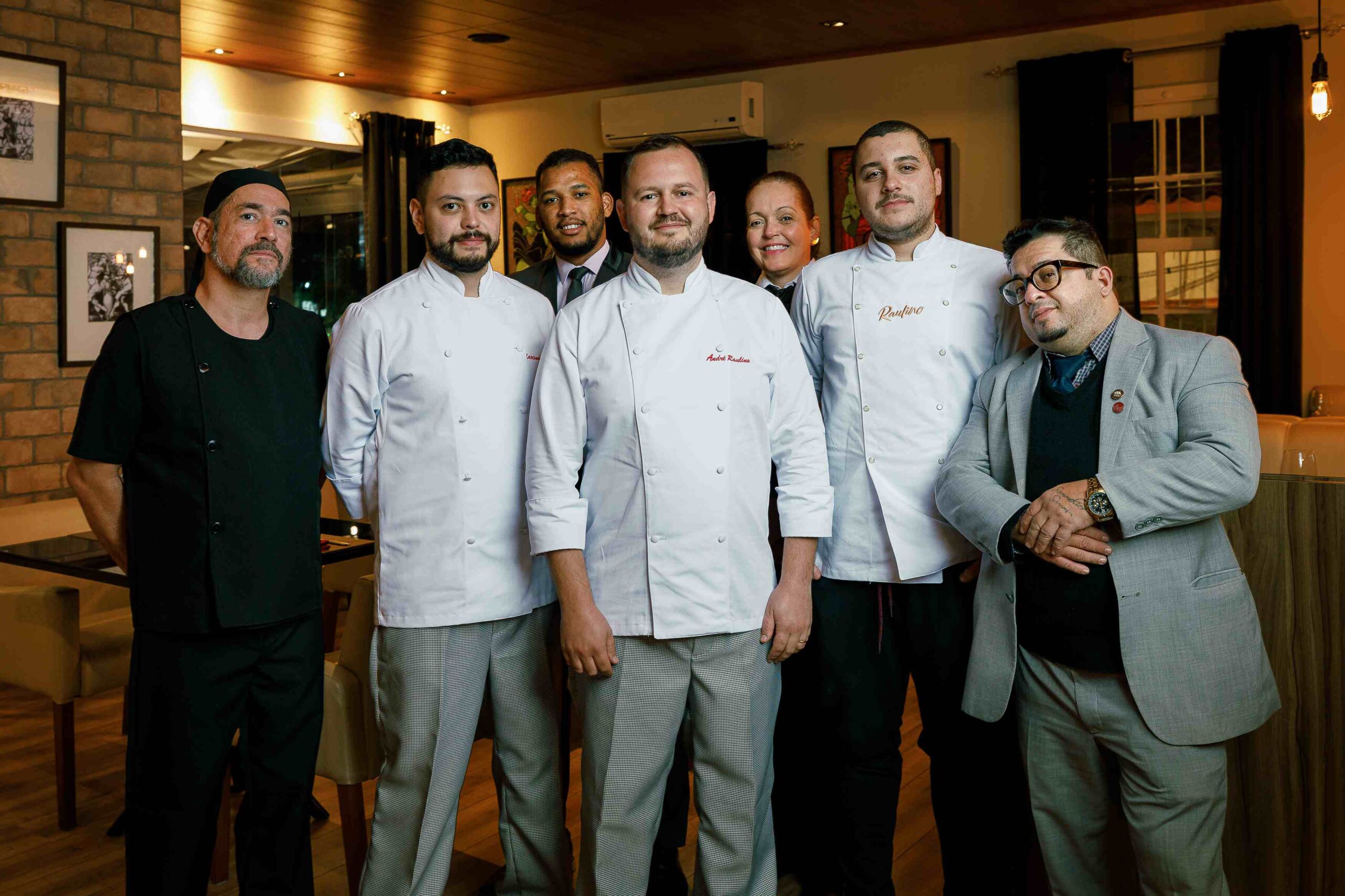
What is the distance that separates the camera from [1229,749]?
213 cm

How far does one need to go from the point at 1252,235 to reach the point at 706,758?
17.2 ft

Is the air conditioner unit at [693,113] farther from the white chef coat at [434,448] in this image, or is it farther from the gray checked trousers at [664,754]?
the gray checked trousers at [664,754]

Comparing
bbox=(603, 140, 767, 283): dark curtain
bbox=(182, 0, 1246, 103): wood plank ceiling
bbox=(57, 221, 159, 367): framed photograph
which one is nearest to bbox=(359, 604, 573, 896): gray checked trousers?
bbox=(57, 221, 159, 367): framed photograph

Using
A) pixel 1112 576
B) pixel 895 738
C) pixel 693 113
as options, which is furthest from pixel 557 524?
pixel 693 113

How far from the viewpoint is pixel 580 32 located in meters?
6.42

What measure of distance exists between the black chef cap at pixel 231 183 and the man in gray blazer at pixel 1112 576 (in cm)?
145

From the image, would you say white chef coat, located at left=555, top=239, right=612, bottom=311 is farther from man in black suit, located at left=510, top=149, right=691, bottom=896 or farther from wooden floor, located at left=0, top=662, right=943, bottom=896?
wooden floor, located at left=0, top=662, right=943, bottom=896

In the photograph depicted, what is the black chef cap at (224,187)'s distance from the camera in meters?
2.13

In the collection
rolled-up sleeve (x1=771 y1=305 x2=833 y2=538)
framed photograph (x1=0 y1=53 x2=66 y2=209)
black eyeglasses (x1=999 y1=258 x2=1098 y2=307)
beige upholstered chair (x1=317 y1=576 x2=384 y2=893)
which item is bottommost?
beige upholstered chair (x1=317 y1=576 x2=384 y2=893)

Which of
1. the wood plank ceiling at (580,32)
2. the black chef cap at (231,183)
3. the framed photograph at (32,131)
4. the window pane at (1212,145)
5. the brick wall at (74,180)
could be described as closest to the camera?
the black chef cap at (231,183)

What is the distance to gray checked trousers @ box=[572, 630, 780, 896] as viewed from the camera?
1.96 meters

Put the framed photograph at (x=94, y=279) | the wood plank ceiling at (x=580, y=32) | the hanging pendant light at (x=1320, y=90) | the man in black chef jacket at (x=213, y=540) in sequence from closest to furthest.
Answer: the man in black chef jacket at (x=213, y=540) < the framed photograph at (x=94, y=279) < the hanging pendant light at (x=1320, y=90) < the wood plank ceiling at (x=580, y=32)

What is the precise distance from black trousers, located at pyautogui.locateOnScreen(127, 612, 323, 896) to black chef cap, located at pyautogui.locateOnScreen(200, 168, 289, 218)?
84 cm

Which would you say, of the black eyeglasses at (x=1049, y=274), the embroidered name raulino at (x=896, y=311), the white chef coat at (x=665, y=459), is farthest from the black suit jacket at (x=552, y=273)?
the black eyeglasses at (x=1049, y=274)
